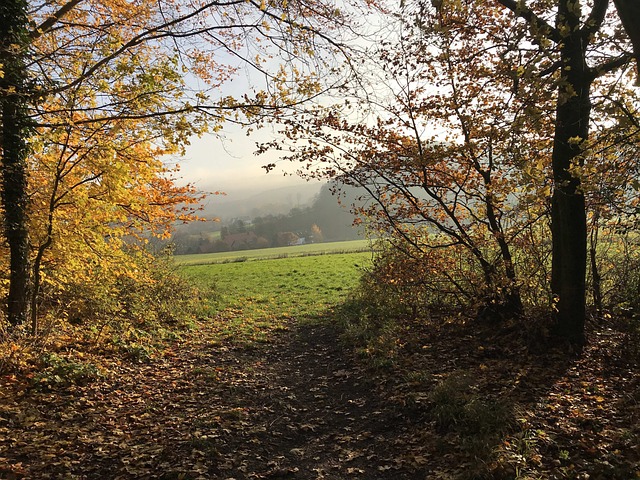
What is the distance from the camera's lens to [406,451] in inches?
184

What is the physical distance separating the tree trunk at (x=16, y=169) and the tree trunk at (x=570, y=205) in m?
9.01

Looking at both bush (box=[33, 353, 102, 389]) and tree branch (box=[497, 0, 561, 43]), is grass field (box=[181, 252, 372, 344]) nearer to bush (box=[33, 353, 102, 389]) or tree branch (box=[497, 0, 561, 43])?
bush (box=[33, 353, 102, 389])

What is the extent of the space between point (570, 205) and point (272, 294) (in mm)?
13845

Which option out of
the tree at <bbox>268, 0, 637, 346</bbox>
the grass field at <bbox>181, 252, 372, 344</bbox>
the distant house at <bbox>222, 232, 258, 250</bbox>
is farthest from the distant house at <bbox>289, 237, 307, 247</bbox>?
the tree at <bbox>268, 0, 637, 346</bbox>

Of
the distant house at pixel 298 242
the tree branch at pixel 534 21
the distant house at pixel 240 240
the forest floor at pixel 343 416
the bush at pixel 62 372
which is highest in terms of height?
the tree branch at pixel 534 21

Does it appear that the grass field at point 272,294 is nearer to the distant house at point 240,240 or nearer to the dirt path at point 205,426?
the dirt path at point 205,426

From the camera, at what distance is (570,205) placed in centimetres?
648

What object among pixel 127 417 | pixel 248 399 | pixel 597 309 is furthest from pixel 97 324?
pixel 597 309

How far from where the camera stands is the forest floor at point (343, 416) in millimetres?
4246

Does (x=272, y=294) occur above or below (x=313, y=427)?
above

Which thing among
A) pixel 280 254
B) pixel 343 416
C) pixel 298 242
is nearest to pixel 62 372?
pixel 343 416

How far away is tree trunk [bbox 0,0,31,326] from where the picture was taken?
22.3ft

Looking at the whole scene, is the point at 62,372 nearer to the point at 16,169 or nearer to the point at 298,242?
the point at 16,169

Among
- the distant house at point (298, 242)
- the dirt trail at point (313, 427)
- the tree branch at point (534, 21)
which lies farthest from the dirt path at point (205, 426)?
the distant house at point (298, 242)
